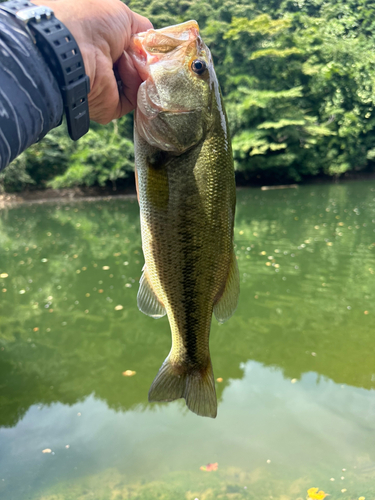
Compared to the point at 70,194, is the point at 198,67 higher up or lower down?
higher up

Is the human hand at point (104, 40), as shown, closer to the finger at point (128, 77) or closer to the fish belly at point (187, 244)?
the finger at point (128, 77)

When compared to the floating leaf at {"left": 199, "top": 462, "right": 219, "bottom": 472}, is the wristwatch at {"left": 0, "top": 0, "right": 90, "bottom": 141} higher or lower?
higher

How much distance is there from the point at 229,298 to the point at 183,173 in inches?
19.5

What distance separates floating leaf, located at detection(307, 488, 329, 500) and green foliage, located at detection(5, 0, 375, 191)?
20.6 metres

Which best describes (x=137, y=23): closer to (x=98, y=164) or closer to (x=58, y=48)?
(x=58, y=48)

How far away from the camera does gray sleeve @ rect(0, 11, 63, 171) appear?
1079mm

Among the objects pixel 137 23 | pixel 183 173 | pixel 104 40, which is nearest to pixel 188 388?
pixel 183 173

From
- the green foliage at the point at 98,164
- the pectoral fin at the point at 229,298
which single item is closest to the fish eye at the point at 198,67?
the pectoral fin at the point at 229,298

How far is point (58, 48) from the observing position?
119 centimetres

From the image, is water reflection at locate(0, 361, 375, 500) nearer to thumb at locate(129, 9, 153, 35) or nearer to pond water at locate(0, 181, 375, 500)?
pond water at locate(0, 181, 375, 500)

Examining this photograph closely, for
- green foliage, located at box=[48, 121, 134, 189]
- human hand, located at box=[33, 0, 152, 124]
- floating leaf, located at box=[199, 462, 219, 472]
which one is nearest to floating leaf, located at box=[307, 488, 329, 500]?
floating leaf, located at box=[199, 462, 219, 472]

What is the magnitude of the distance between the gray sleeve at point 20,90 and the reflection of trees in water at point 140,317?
3.85 meters

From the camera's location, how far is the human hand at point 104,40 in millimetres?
1364

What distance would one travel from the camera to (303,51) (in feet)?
83.3
